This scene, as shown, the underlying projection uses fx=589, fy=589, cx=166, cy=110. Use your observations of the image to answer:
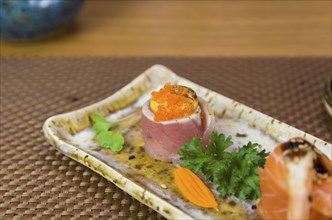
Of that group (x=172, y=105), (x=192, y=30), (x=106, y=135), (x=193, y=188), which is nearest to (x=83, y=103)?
(x=106, y=135)

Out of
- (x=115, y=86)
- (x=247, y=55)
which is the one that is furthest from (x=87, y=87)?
(x=247, y=55)

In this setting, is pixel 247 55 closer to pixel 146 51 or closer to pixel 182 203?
pixel 146 51

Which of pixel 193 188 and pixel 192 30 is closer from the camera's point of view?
pixel 193 188

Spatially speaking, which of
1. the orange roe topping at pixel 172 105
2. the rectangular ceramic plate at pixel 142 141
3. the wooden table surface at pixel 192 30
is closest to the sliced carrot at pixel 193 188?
the rectangular ceramic plate at pixel 142 141

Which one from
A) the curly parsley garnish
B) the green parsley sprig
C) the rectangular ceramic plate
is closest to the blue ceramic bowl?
the rectangular ceramic plate

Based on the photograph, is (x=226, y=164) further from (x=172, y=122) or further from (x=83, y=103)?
(x=83, y=103)

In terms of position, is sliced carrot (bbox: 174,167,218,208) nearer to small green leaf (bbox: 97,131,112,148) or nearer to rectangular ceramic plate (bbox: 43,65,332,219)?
rectangular ceramic plate (bbox: 43,65,332,219)
